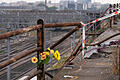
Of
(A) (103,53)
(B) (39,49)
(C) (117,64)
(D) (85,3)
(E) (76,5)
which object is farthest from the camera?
(E) (76,5)

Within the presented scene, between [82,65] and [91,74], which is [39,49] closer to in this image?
[91,74]

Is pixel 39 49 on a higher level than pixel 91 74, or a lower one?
higher

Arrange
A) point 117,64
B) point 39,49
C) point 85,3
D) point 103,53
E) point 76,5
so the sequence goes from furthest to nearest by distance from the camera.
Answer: point 76,5
point 85,3
point 103,53
point 117,64
point 39,49

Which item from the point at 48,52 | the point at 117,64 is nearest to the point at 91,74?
the point at 117,64

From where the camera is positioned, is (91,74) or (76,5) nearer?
(91,74)

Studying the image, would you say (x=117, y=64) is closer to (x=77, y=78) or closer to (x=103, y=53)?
(x=77, y=78)

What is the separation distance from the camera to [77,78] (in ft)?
10.6

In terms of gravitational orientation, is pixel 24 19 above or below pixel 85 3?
below

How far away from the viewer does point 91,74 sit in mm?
3389

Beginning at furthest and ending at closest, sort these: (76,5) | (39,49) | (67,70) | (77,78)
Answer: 1. (76,5)
2. (67,70)
3. (77,78)
4. (39,49)

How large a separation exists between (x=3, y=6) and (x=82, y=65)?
33390mm

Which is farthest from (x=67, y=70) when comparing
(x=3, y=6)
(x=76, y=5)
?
(x=3, y=6)

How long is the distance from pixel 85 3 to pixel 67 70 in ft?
74.3

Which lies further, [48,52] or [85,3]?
[85,3]
